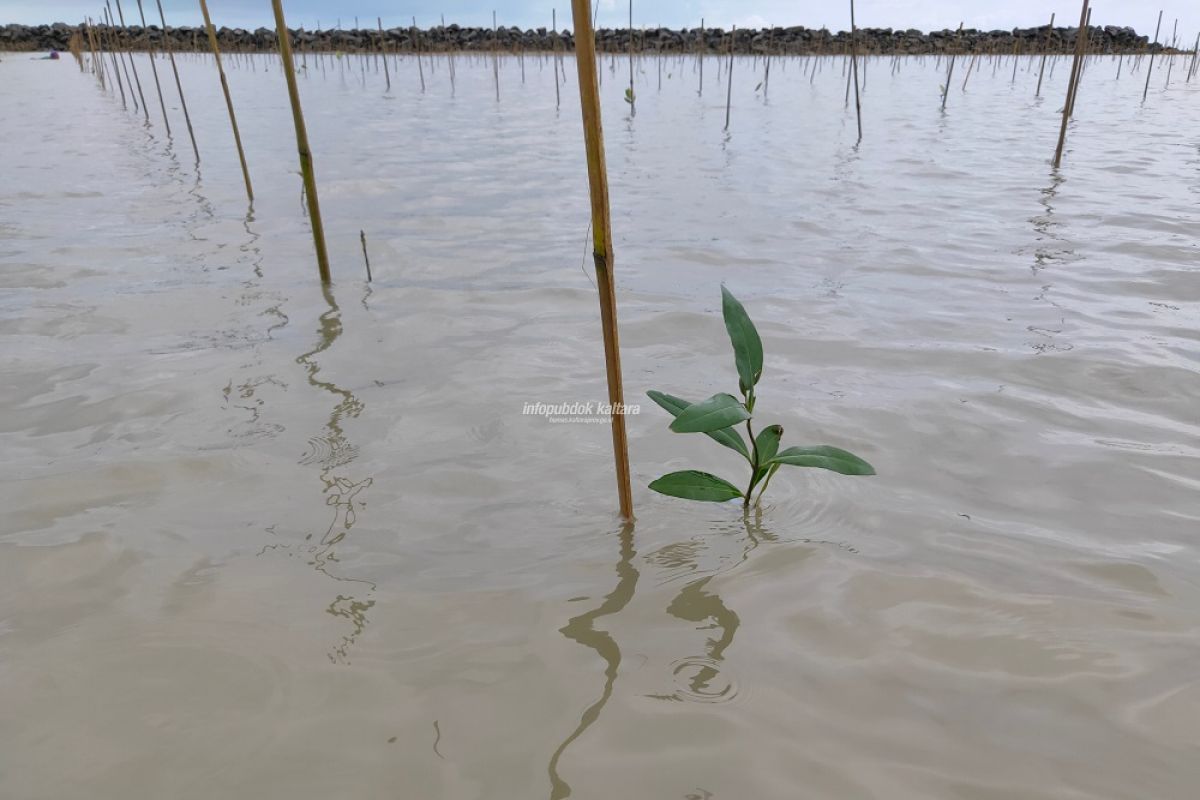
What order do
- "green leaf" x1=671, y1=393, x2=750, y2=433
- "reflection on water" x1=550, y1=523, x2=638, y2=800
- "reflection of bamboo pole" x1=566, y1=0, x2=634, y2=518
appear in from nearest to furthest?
"reflection on water" x1=550, y1=523, x2=638, y2=800, "reflection of bamboo pole" x1=566, y1=0, x2=634, y2=518, "green leaf" x1=671, y1=393, x2=750, y2=433

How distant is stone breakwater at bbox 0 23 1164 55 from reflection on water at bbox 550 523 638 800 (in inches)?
A: 1467

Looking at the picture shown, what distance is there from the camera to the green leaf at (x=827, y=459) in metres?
1.40

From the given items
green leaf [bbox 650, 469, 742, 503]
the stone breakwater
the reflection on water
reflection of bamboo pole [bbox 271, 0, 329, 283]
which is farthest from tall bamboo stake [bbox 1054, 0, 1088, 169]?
the stone breakwater

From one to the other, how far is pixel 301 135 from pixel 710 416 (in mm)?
2202

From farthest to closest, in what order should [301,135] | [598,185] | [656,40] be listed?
[656,40] < [301,135] < [598,185]

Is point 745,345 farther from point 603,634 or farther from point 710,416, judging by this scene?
point 603,634

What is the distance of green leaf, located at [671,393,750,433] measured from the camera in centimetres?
131

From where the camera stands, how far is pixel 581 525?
1.59 metres

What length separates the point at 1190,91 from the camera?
13781mm

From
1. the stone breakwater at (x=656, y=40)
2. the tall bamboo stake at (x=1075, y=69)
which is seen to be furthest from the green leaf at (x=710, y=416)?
the stone breakwater at (x=656, y=40)

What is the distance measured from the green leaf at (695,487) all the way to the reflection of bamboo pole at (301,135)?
1.87 meters

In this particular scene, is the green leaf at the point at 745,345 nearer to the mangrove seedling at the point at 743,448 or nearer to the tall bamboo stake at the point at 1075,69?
the mangrove seedling at the point at 743,448

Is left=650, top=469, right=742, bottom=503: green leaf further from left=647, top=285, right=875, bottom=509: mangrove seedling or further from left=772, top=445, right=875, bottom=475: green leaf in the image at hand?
left=772, top=445, right=875, bottom=475: green leaf

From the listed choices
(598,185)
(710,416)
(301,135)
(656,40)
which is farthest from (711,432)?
(656,40)
